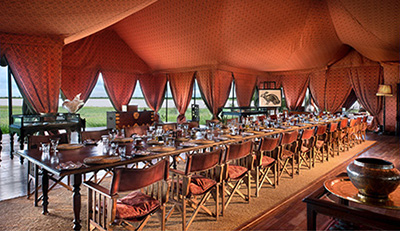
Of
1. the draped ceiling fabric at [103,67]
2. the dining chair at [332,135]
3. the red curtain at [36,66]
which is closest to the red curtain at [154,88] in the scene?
the draped ceiling fabric at [103,67]

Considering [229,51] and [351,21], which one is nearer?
[351,21]

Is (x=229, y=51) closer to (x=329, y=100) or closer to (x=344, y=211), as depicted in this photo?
(x=329, y=100)

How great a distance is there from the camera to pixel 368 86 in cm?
1082

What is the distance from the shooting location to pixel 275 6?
26.4 feet

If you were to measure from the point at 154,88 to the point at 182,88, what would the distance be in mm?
1574

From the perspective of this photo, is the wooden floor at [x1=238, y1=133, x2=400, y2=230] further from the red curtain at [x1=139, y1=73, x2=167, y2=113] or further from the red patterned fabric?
the red curtain at [x1=139, y1=73, x2=167, y2=113]

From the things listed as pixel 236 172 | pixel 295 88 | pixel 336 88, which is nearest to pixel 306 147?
pixel 236 172

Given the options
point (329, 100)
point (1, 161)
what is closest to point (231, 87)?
point (329, 100)

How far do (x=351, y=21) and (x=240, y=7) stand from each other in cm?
350

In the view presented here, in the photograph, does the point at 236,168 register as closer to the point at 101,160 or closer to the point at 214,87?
the point at 101,160

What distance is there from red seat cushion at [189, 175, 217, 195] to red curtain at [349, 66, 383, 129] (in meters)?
10.5

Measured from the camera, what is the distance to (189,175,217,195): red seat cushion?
277 cm

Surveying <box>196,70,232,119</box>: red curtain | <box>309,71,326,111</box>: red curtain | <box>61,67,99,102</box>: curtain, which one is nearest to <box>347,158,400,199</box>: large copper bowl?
<box>196,70,232,119</box>: red curtain

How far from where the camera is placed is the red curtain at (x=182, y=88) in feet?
37.9
